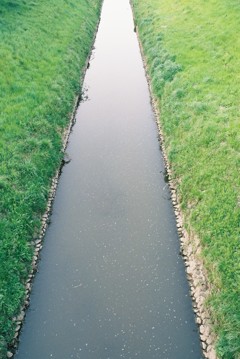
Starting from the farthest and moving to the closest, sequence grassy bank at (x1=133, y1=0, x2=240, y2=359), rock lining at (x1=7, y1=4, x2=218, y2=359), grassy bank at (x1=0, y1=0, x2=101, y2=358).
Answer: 1. grassy bank at (x1=0, y1=0, x2=101, y2=358)
2. grassy bank at (x1=133, y1=0, x2=240, y2=359)
3. rock lining at (x1=7, y1=4, x2=218, y2=359)

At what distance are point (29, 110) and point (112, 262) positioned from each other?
44.7ft

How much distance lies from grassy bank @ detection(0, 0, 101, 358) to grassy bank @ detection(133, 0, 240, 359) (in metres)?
7.94

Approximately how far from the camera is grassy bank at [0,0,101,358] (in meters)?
17.0

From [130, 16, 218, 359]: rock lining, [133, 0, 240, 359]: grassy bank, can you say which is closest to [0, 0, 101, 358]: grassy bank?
[130, 16, 218, 359]: rock lining

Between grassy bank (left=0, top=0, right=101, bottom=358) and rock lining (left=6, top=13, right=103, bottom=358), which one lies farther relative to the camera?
grassy bank (left=0, top=0, right=101, bottom=358)

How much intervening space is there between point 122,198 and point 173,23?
87.2 feet

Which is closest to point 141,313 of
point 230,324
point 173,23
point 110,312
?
point 110,312

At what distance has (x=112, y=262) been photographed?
690 inches

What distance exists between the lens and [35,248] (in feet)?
59.9

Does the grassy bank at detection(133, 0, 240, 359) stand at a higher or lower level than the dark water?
higher

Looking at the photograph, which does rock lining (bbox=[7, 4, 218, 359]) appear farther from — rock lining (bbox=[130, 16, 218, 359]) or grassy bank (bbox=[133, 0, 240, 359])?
grassy bank (bbox=[133, 0, 240, 359])

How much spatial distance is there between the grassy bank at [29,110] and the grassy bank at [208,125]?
794 centimetres

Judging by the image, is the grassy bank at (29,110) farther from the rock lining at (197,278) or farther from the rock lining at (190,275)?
the rock lining at (197,278)

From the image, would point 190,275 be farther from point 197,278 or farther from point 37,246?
point 37,246
